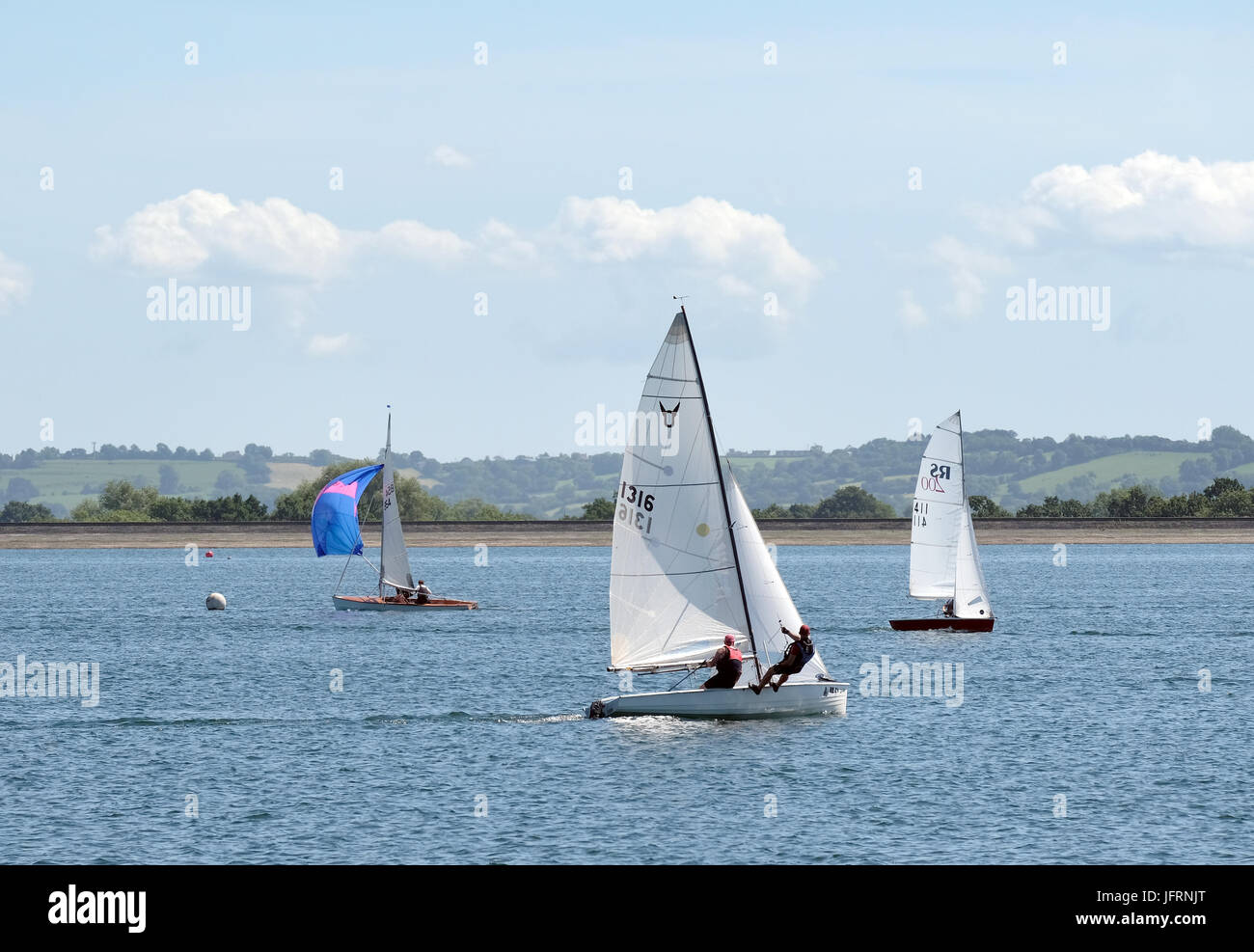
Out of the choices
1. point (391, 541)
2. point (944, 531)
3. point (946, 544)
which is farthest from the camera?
point (391, 541)

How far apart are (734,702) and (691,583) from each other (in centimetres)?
346

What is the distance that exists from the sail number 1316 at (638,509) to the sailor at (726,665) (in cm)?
379

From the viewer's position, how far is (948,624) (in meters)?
74.1

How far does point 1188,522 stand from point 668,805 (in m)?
176

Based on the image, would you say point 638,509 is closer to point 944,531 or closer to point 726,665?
point 726,665

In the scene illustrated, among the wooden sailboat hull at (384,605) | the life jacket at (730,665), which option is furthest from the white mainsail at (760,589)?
the wooden sailboat hull at (384,605)

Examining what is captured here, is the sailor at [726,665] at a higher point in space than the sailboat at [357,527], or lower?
lower

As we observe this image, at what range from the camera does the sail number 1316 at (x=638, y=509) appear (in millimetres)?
42812

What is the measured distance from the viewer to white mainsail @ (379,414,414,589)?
86125 millimetres

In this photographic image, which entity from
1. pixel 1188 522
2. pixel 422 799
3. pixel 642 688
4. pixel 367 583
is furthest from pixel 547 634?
pixel 1188 522

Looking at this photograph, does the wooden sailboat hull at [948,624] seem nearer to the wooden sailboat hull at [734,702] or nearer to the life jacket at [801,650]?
the wooden sailboat hull at [734,702]

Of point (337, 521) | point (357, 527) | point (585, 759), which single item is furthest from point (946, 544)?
point (585, 759)
